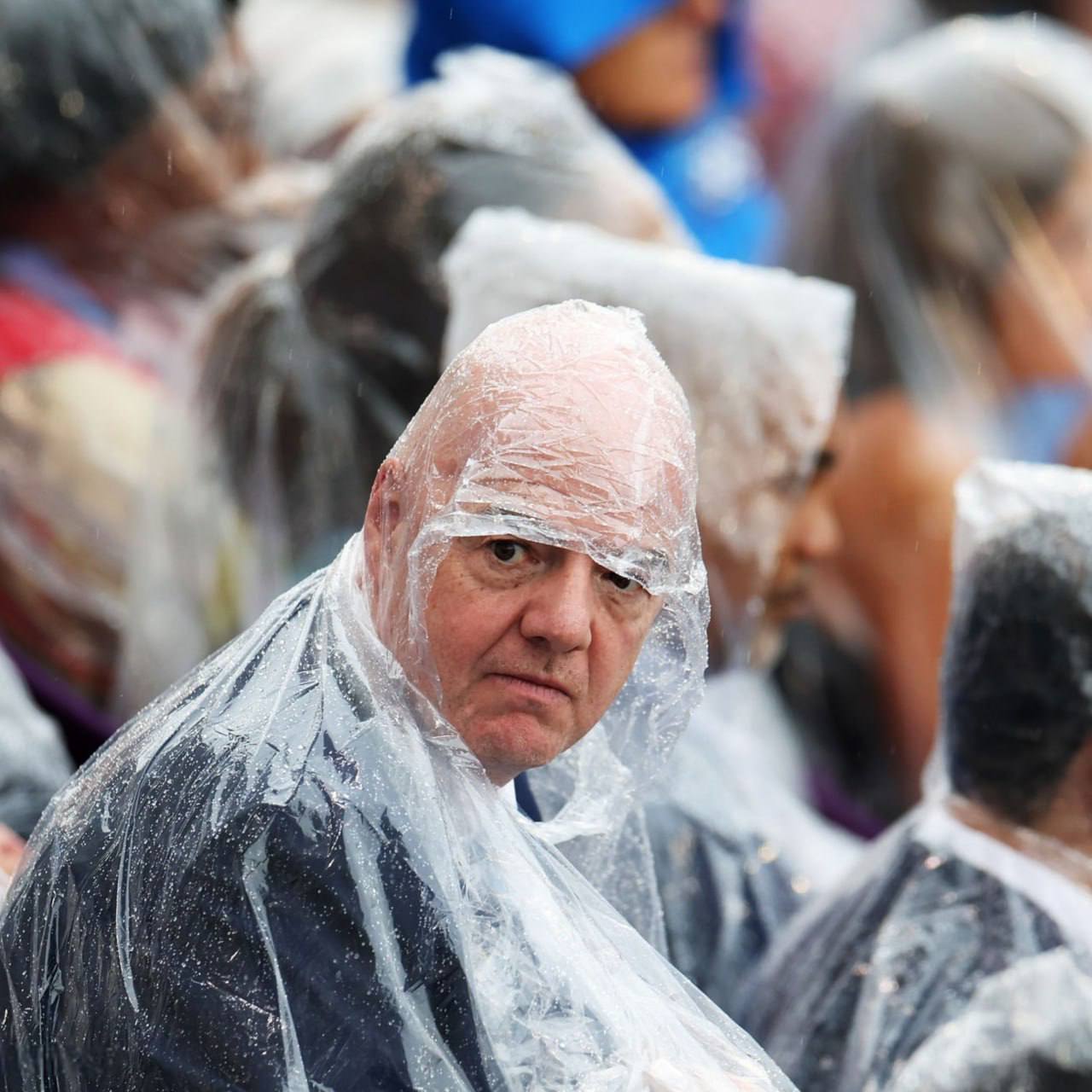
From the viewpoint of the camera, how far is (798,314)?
2.57 m

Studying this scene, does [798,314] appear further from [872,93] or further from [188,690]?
[872,93]

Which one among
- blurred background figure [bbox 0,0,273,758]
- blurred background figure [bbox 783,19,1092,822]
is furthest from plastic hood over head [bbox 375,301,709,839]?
blurred background figure [bbox 783,19,1092,822]

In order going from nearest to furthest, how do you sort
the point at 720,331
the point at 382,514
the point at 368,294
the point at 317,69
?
the point at 382,514 → the point at 720,331 → the point at 368,294 → the point at 317,69

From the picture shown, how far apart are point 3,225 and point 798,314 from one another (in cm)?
164

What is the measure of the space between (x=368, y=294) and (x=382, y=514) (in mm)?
1379

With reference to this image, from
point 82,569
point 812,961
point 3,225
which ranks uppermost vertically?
point 3,225

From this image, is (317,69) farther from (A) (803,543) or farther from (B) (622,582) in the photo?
(B) (622,582)

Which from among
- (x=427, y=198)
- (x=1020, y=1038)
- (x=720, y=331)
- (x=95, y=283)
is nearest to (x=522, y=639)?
(x=1020, y=1038)

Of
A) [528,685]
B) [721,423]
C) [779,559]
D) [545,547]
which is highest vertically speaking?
[545,547]

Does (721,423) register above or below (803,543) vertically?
above

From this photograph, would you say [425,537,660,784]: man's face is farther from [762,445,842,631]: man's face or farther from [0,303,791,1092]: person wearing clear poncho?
[762,445,842,631]: man's face

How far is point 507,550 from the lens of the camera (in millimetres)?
1499

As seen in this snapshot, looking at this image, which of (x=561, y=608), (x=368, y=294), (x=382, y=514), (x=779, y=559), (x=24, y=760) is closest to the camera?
(x=561, y=608)

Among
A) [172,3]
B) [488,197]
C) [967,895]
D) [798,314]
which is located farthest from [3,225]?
[967,895]
